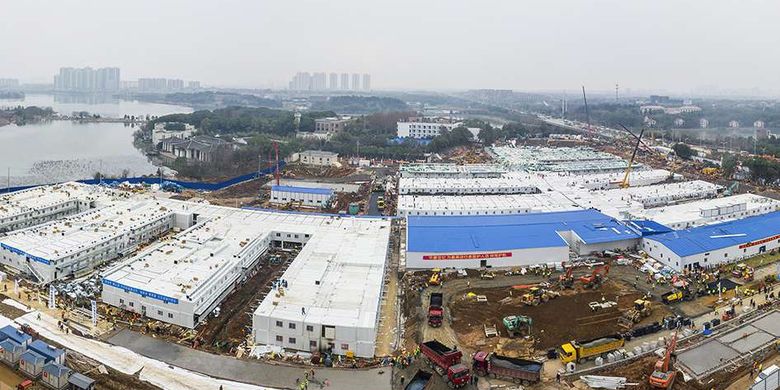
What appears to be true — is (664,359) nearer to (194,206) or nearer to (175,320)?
(175,320)

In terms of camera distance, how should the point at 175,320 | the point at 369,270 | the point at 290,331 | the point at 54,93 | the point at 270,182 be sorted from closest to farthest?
the point at 290,331 < the point at 175,320 < the point at 369,270 < the point at 270,182 < the point at 54,93

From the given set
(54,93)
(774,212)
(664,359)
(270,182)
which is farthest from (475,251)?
(54,93)

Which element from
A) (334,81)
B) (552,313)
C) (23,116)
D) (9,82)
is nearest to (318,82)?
(334,81)

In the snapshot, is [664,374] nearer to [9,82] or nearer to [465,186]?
[465,186]

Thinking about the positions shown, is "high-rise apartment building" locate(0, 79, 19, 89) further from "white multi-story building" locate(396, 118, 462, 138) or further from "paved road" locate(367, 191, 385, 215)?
"paved road" locate(367, 191, 385, 215)

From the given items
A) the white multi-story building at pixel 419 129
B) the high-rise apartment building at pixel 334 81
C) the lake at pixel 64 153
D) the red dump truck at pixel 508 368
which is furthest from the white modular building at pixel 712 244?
the high-rise apartment building at pixel 334 81
